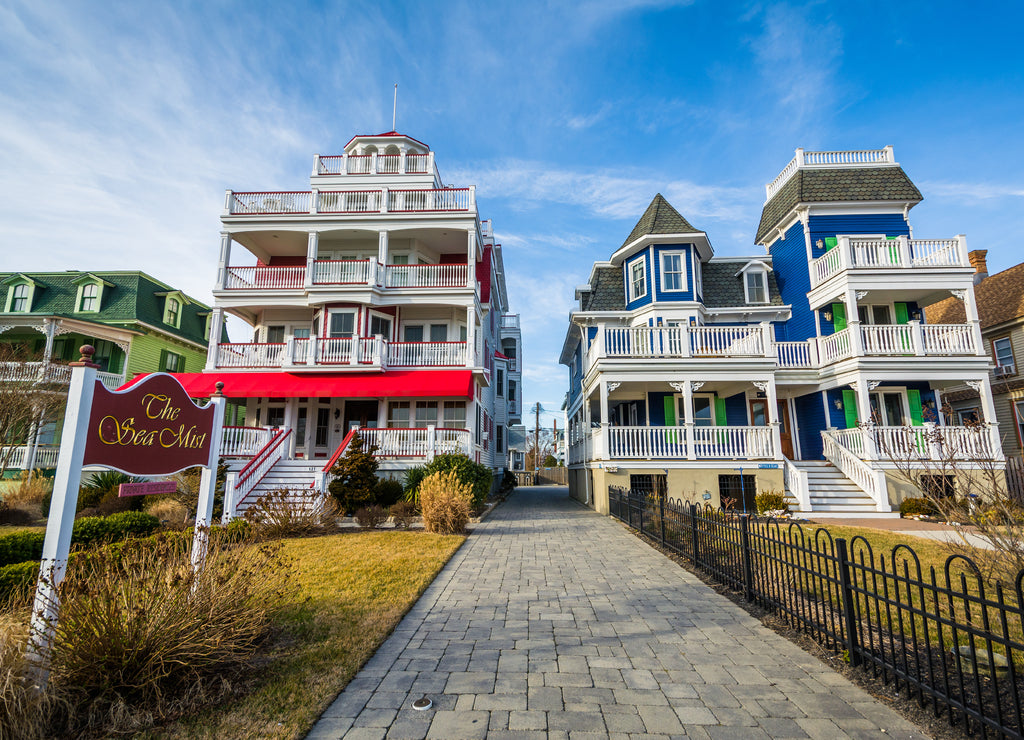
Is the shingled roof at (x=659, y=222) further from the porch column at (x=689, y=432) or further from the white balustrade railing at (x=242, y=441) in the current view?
the white balustrade railing at (x=242, y=441)

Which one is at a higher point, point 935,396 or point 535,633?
point 935,396

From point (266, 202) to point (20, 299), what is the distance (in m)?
14.3

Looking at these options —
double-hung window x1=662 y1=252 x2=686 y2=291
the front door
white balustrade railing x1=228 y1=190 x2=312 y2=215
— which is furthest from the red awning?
double-hung window x1=662 y1=252 x2=686 y2=291

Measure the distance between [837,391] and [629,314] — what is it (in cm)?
786

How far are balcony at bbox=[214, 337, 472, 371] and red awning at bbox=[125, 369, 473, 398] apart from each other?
17.8 inches

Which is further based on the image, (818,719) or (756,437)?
(756,437)

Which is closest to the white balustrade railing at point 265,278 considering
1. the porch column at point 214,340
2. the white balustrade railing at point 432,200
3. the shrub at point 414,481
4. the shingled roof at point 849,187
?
the porch column at point 214,340

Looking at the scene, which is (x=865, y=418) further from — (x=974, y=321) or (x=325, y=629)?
(x=325, y=629)

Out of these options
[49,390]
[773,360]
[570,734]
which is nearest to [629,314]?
[773,360]

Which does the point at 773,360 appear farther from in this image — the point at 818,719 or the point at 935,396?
the point at 818,719

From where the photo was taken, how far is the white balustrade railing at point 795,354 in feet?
59.5

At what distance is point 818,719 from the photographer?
10.6 ft

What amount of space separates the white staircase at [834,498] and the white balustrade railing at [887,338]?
4288 mm

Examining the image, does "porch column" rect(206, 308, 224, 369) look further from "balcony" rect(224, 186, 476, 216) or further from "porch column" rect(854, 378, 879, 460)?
"porch column" rect(854, 378, 879, 460)
